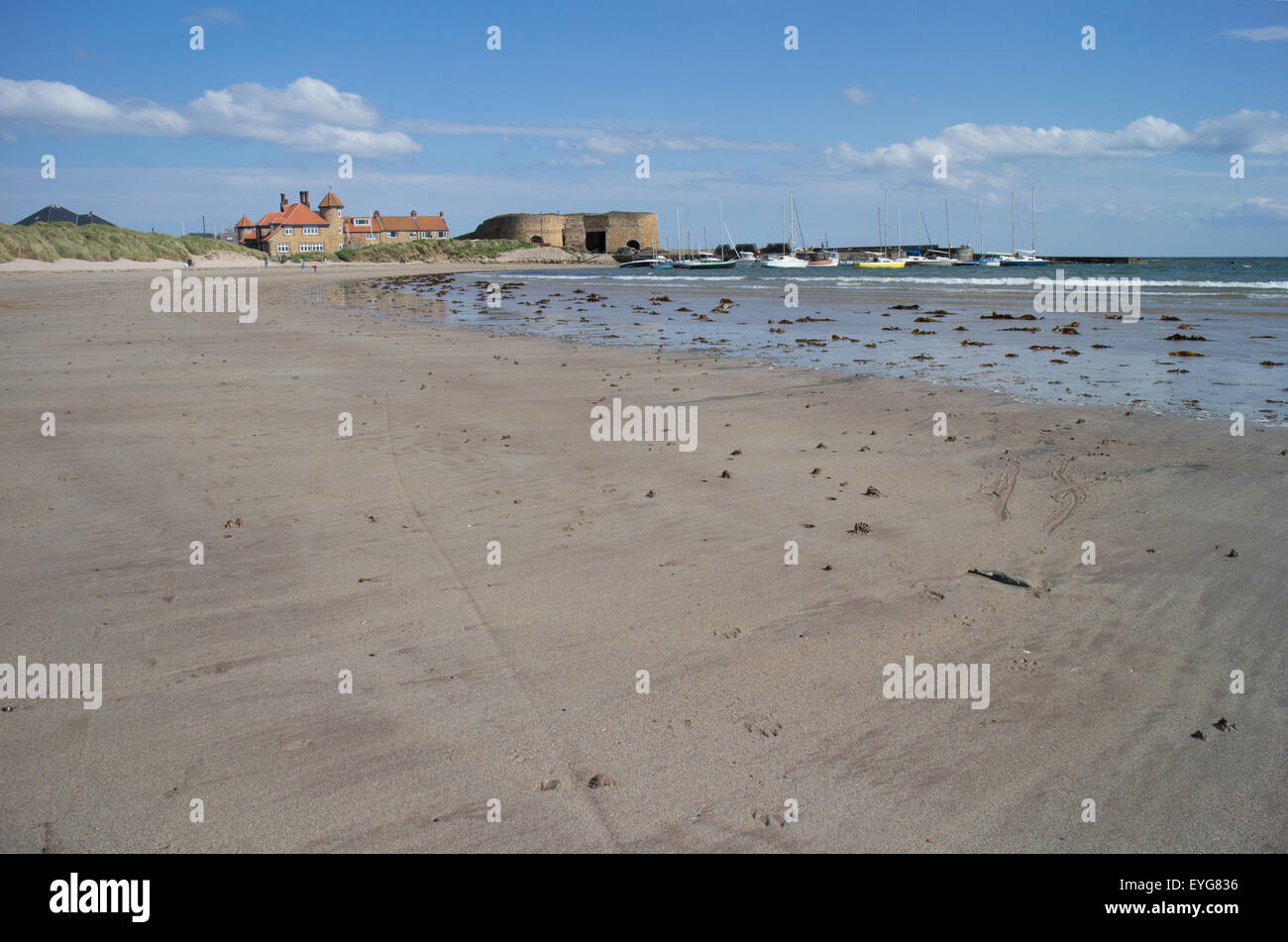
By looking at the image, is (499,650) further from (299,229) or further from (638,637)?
(299,229)

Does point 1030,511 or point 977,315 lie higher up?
point 977,315

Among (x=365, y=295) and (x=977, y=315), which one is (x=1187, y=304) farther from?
(x=365, y=295)

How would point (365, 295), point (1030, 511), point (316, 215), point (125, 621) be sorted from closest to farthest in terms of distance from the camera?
point (125, 621) → point (1030, 511) → point (365, 295) → point (316, 215)

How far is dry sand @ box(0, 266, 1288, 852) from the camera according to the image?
3.02 meters

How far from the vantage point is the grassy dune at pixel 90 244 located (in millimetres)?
53125

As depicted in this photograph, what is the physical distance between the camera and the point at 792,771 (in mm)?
3242

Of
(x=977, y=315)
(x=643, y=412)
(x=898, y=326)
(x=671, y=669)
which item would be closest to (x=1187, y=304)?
(x=977, y=315)

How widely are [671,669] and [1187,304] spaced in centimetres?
3012

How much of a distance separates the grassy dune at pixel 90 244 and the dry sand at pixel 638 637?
54.9m
